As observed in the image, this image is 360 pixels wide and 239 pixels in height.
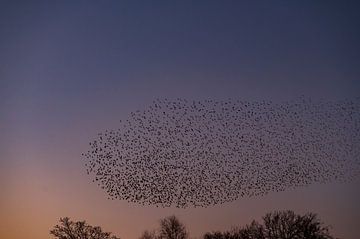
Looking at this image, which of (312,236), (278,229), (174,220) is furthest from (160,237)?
(312,236)

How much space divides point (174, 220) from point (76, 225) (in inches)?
632

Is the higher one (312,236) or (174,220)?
(174,220)

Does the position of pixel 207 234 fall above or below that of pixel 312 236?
above

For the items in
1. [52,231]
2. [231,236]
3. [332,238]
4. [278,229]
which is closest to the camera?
[52,231]

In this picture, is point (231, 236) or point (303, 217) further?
point (231, 236)

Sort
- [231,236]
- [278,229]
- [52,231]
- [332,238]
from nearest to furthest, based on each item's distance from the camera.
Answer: [52,231] → [332,238] → [278,229] → [231,236]

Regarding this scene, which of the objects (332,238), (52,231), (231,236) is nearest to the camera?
(52,231)

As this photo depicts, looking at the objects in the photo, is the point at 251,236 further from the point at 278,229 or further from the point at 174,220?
the point at 174,220

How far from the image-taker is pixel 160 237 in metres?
65.9

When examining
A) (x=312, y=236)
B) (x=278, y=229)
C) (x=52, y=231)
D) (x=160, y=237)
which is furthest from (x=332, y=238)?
(x=52, y=231)

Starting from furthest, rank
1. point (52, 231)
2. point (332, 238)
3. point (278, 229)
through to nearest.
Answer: point (278, 229) → point (332, 238) → point (52, 231)

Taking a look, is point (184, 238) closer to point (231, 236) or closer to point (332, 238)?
point (231, 236)

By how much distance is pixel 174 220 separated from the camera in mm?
66375

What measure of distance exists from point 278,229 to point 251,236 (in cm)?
560
